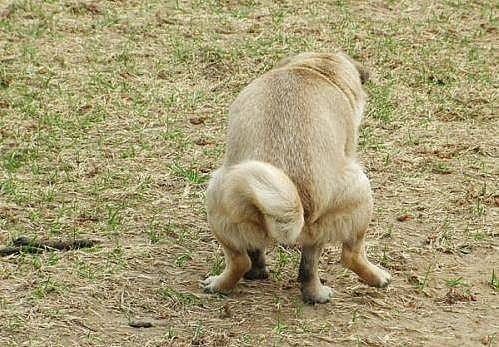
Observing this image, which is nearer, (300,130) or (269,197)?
(269,197)

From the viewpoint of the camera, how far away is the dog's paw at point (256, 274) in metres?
5.64

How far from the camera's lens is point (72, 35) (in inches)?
388

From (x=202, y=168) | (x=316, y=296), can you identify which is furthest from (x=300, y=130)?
(x=202, y=168)

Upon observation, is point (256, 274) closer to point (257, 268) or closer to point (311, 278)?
point (257, 268)

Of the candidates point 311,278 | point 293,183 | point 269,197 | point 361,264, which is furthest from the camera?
point 361,264

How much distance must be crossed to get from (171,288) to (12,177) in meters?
1.94

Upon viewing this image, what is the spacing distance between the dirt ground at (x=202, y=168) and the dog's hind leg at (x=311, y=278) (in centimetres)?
8

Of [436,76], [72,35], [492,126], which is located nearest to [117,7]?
[72,35]

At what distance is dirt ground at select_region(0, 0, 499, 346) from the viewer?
517cm

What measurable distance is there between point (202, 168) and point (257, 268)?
1.75 meters

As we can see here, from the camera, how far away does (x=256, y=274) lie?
5.65 meters

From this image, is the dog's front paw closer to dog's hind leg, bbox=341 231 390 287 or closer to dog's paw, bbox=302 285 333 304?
dog's paw, bbox=302 285 333 304

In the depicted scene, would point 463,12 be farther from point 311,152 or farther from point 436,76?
point 311,152

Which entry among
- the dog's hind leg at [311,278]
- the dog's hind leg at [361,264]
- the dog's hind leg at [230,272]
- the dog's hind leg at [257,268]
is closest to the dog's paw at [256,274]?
the dog's hind leg at [257,268]
